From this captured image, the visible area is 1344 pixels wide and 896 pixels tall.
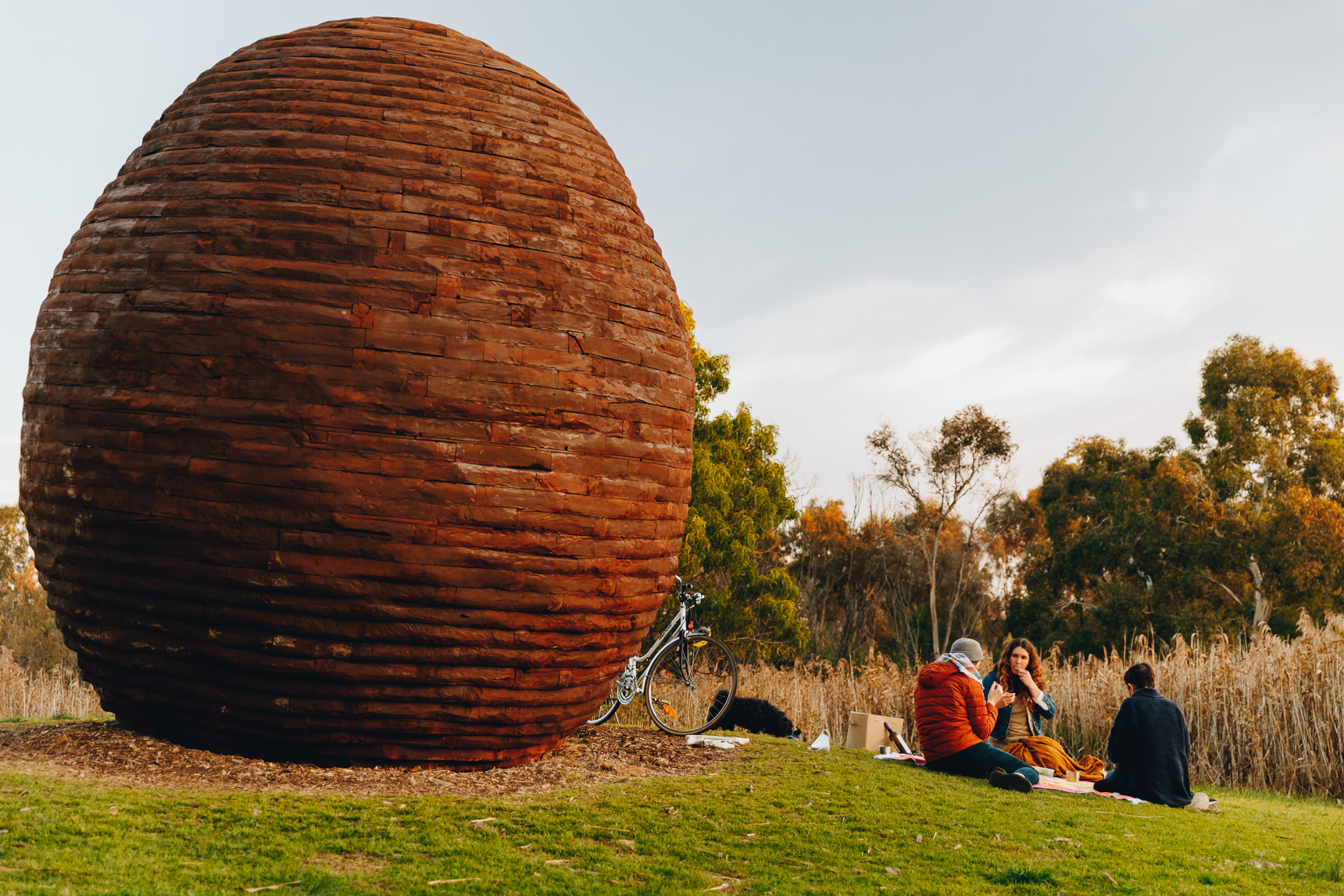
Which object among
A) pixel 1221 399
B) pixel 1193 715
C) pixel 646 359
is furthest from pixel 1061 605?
pixel 646 359

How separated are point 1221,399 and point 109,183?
29.8 m

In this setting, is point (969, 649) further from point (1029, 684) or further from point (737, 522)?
point (737, 522)

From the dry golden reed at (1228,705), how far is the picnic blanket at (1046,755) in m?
2.42

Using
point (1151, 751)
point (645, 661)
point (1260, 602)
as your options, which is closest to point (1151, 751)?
point (1151, 751)

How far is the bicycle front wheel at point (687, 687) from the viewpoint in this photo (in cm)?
949

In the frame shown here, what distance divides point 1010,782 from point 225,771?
543 cm

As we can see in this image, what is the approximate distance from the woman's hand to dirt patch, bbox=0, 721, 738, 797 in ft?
10.4

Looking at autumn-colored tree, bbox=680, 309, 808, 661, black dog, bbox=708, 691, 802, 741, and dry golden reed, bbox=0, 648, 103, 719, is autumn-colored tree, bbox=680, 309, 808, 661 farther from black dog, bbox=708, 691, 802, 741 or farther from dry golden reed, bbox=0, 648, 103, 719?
dry golden reed, bbox=0, 648, 103, 719

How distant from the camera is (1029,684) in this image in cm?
860

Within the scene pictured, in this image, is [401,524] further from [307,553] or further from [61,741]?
[61,741]

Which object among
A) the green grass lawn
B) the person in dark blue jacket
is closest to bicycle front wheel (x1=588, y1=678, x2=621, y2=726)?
the green grass lawn

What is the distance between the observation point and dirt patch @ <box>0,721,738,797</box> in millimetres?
5664

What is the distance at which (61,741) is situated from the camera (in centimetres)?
635

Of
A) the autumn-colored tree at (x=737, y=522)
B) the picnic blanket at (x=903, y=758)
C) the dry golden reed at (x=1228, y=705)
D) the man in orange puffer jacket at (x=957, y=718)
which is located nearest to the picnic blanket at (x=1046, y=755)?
the man in orange puffer jacket at (x=957, y=718)
